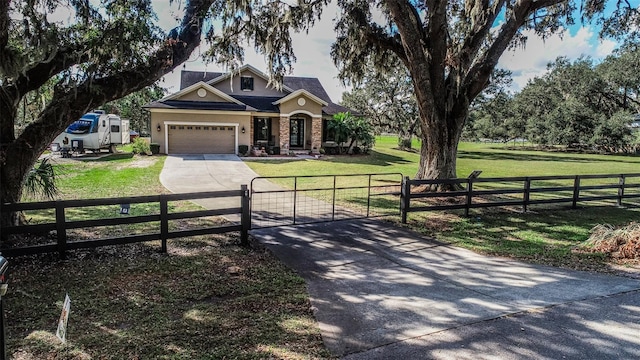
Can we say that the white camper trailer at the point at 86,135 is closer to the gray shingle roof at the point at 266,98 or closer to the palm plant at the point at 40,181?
the gray shingle roof at the point at 266,98

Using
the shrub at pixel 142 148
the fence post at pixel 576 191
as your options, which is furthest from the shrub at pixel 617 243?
the shrub at pixel 142 148

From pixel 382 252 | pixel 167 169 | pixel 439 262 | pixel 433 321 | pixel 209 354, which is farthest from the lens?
pixel 167 169

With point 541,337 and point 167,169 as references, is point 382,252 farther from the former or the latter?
point 167,169

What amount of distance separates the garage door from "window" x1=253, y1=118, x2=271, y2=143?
2088mm

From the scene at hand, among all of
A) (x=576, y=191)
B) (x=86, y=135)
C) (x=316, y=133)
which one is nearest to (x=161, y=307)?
(x=576, y=191)

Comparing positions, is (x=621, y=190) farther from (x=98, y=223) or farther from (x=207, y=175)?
(x=207, y=175)

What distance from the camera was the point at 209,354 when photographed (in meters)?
A: 3.48

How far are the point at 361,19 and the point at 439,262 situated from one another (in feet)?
26.8

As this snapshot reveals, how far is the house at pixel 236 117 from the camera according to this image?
78.0 ft

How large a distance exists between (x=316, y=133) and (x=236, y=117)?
210 inches

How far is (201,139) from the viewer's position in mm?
24562

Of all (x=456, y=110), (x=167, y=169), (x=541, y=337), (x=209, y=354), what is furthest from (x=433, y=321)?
(x=167, y=169)

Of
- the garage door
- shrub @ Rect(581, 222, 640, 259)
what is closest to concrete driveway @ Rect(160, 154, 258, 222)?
the garage door

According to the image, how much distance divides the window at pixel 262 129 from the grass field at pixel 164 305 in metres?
20.1
